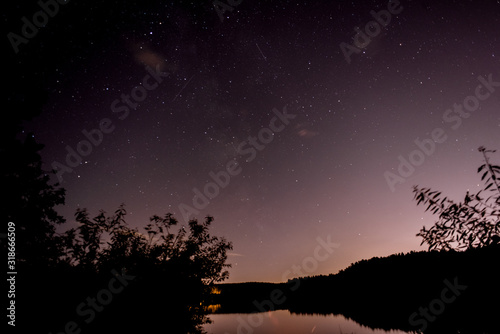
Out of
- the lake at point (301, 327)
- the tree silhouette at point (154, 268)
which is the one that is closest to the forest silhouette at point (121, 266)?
the tree silhouette at point (154, 268)

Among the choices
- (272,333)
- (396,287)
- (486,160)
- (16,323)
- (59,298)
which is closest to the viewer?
(486,160)

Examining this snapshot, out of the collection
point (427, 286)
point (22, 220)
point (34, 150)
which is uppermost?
point (34, 150)

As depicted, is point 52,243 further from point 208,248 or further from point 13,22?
point 13,22

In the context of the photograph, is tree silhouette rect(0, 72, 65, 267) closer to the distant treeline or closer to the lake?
the distant treeline

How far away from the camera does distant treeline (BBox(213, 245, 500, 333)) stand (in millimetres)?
3426

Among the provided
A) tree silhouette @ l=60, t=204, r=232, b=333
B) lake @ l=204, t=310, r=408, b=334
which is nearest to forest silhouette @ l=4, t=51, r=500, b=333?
tree silhouette @ l=60, t=204, r=232, b=333

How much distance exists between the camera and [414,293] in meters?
42.2

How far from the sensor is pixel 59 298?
7.05 meters

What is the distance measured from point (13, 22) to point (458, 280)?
574 inches

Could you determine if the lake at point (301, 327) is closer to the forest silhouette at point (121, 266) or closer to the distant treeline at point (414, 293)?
the distant treeline at point (414, 293)

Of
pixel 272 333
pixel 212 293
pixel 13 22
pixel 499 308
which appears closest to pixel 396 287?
pixel 272 333

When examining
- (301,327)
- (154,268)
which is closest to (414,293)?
(301,327)

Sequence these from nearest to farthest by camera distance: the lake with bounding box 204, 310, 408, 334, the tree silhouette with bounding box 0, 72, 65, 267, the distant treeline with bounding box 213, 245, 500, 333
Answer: the distant treeline with bounding box 213, 245, 500, 333 → the tree silhouette with bounding box 0, 72, 65, 267 → the lake with bounding box 204, 310, 408, 334

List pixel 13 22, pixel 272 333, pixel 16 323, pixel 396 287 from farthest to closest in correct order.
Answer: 1. pixel 396 287
2. pixel 272 333
3. pixel 13 22
4. pixel 16 323
